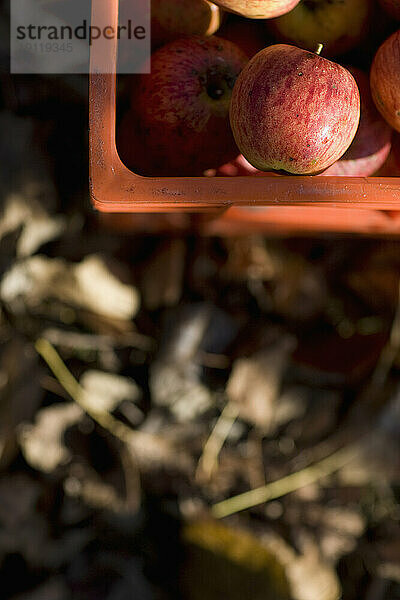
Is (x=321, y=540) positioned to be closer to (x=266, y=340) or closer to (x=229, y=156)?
(x=266, y=340)

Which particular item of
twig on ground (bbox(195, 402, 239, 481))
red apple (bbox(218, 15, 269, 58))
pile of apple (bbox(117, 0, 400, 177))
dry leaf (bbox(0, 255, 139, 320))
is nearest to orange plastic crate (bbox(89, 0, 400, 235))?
pile of apple (bbox(117, 0, 400, 177))

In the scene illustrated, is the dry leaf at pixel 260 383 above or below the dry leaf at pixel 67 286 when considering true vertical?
below

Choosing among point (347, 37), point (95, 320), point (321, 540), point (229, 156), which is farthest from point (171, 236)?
point (321, 540)

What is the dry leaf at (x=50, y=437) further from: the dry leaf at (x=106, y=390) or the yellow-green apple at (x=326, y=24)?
the yellow-green apple at (x=326, y=24)

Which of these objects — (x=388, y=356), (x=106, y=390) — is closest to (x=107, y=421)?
(x=106, y=390)

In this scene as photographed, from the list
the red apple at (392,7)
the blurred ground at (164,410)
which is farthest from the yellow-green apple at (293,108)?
the blurred ground at (164,410)
